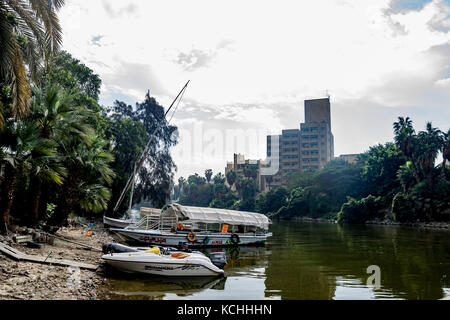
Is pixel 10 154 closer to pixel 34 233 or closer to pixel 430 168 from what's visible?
pixel 34 233

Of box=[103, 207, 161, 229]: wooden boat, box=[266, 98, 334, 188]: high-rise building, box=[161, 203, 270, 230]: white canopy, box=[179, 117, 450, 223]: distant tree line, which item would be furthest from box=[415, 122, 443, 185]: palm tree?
box=[266, 98, 334, 188]: high-rise building

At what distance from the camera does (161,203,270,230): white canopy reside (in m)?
23.5

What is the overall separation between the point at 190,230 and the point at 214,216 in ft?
6.82

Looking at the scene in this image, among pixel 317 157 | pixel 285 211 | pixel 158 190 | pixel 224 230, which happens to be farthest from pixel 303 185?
pixel 224 230

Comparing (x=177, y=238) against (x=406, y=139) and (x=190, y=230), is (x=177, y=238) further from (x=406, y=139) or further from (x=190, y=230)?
(x=406, y=139)

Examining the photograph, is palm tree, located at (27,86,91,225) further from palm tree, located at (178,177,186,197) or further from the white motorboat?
Answer: palm tree, located at (178,177,186,197)

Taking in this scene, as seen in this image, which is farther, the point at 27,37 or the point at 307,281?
the point at 307,281

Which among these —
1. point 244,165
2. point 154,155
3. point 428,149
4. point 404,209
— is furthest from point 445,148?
point 244,165

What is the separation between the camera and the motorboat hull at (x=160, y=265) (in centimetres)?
1255

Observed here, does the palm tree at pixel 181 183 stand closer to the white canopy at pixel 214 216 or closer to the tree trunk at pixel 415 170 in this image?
the tree trunk at pixel 415 170

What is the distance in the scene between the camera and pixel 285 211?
289 feet

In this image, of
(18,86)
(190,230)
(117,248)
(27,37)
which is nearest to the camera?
(18,86)

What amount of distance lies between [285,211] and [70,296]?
8217 cm

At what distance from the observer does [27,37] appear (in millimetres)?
12438
